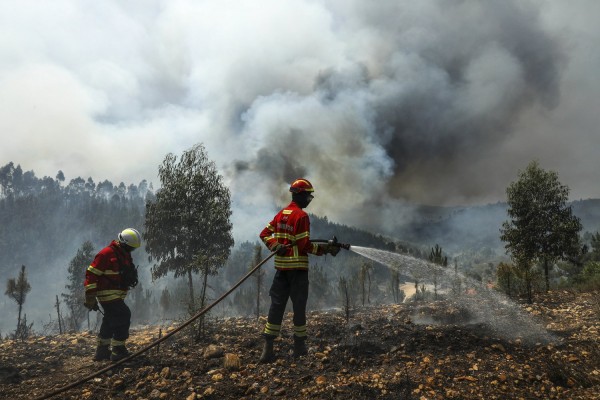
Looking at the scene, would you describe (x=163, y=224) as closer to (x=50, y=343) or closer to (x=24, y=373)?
(x=50, y=343)

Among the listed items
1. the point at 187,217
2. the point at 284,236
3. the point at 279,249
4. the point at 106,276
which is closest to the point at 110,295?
the point at 106,276

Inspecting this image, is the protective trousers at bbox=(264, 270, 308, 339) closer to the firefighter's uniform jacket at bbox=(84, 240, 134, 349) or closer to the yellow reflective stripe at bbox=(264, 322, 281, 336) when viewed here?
the yellow reflective stripe at bbox=(264, 322, 281, 336)

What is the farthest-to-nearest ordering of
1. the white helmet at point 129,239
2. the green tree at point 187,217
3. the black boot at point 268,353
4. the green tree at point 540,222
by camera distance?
1. the green tree at point 187,217
2. the green tree at point 540,222
3. the white helmet at point 129,239
4. the black boot at point 268,353

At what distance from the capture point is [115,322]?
21.7 ft

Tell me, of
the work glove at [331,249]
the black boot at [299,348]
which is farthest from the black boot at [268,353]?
the work glove at [331,249]

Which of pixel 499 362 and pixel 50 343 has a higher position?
pixel 499 362

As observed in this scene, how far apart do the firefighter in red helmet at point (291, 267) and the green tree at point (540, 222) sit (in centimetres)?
1650

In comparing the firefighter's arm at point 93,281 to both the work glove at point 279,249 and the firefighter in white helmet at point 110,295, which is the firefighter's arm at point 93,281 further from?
the work glove at point 279,249

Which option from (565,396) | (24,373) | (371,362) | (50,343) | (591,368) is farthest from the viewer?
(50,343)

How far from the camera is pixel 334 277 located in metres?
113

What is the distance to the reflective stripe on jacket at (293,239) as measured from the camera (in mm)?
5355

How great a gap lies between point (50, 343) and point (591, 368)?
1179cm

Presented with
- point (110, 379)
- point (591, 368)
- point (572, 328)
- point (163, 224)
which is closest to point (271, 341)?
point (110, 379)

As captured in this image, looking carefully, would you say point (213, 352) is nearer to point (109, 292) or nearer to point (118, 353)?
point (118, 353)
